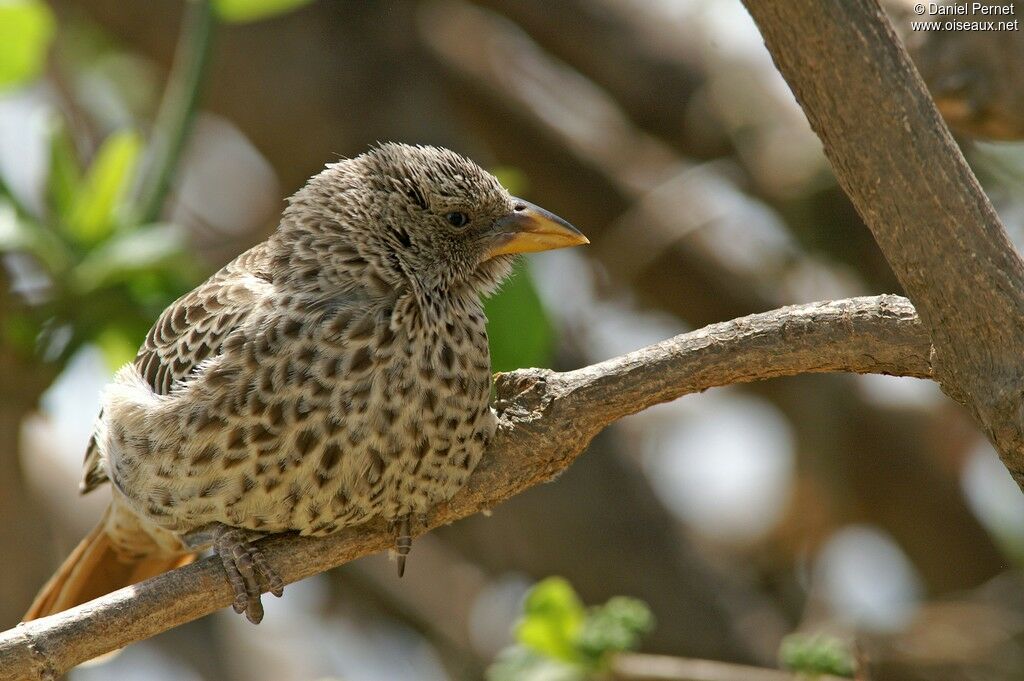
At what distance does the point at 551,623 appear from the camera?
134 inches

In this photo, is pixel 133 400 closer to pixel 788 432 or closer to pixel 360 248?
pixel 360 248

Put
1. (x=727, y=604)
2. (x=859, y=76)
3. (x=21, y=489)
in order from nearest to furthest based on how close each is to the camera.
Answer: (x=859, y=76)
(x=21, y=489)
(x=727, y=604)

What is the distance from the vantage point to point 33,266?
13.7ft

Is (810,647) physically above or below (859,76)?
below

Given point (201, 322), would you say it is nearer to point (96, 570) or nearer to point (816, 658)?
point (96, 570)

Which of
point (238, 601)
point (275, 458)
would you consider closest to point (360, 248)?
point (275, 458)

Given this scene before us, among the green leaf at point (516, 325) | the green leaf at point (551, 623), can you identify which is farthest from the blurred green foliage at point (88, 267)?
Answer: the green leaf at point (551, 623)

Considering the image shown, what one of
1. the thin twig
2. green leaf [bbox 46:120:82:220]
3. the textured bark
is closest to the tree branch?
the textured bark

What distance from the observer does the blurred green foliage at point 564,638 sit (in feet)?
10.8

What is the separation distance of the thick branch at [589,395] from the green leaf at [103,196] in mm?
1675

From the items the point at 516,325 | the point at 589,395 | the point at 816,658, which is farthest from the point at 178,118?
the point at 816,658

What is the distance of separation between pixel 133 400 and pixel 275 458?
1.67 feet

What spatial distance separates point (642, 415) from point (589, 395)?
11.4 feet

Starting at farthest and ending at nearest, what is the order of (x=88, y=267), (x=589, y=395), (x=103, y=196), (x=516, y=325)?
(x=103, y=196), (x=88, y=267), (x=516, y=325), (x=589, y=395)
